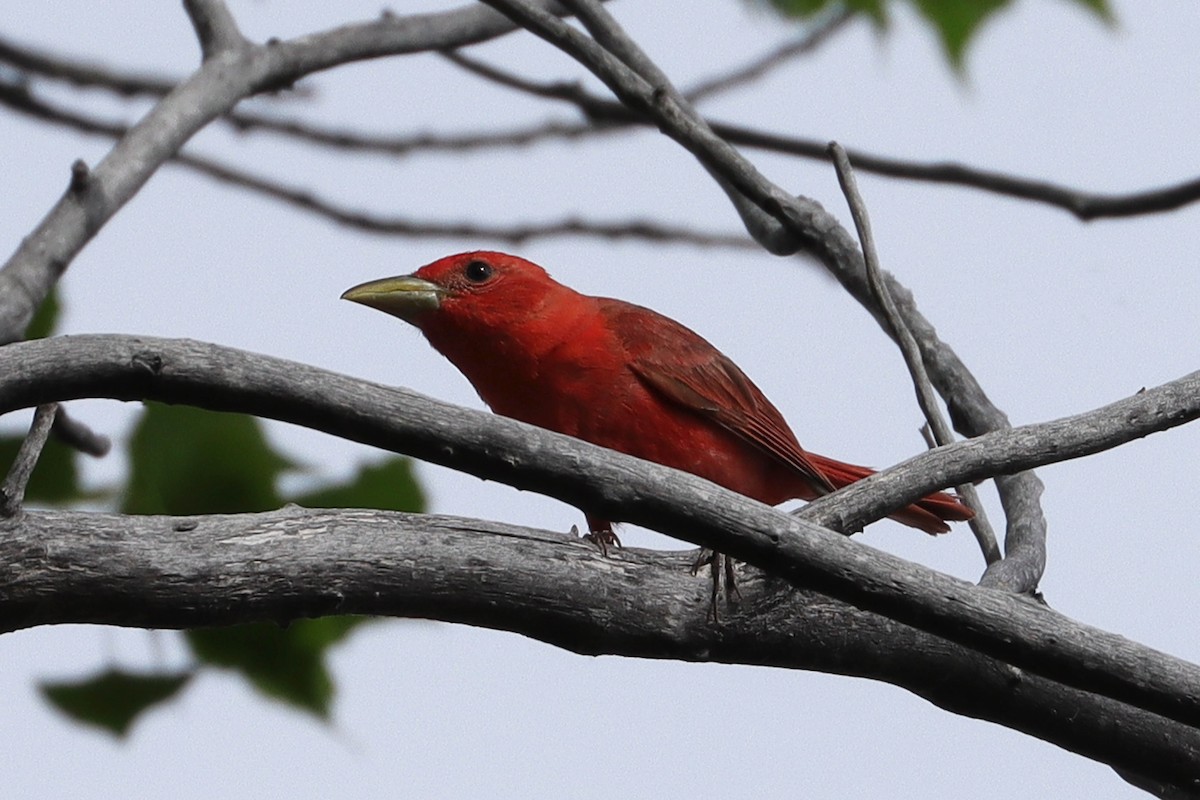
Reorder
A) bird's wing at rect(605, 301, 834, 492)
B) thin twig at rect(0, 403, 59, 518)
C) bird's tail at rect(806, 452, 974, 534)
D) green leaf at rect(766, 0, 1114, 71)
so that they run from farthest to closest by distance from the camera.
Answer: bird's wing at rect(605, 301, 834, 492) → bird's tail at rect(806, 452, 974, 534) → green leaf at rect(766, 0, 1114, 71) → thin twig at rect(0, 403, 59, 518)

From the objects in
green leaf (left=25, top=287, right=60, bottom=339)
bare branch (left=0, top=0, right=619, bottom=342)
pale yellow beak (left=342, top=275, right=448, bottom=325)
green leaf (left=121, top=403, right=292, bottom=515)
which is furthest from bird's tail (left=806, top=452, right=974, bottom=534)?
green leaf (left=25, top=287, right=60, bottom=339)

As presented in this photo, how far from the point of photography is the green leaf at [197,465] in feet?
10.0

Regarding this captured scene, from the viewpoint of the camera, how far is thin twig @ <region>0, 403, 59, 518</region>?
235 cm

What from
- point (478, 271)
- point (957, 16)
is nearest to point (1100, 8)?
point (957, 16)

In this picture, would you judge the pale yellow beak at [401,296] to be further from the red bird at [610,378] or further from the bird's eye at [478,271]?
the bird's eye at [478,271]

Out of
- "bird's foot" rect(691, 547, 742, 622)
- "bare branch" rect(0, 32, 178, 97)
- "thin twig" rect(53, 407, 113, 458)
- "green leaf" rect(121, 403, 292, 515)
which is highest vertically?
"bare branch" rect(0, 32, 178, 97)

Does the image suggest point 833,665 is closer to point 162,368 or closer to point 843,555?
point 843,555

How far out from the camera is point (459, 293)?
15.9 ft

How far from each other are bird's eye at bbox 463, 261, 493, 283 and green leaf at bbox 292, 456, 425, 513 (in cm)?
175

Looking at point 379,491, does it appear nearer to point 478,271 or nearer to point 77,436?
point 77,436

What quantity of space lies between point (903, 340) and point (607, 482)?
1.67 meters

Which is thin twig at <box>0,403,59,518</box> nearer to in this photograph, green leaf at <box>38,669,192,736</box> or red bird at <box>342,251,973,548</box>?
green leaf at <box>38,669,192,736</box>

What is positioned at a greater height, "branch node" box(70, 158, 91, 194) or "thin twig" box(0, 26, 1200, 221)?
"thin twig" box(0, 26, 1200, 221)

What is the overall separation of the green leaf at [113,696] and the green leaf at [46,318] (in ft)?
3.32
